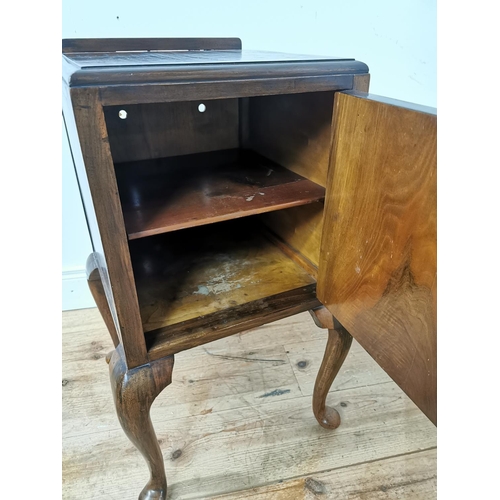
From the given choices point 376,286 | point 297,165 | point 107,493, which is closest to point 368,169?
point 376,286

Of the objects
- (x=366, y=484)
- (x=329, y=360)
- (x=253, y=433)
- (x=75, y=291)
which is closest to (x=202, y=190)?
(x=329, y=360)

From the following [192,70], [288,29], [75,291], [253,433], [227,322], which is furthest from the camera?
[75,291]

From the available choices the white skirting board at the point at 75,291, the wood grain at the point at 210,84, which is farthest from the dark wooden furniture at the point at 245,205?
the white skirting board at the point at 75,291

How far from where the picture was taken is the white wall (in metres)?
0.99

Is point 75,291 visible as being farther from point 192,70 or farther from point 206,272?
point 192,70

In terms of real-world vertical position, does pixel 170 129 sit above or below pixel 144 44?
A: below

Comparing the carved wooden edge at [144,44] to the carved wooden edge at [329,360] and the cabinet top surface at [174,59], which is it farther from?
the carved wooden edge at [329,360]

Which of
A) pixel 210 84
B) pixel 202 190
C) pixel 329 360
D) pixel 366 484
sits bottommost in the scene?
pixel 366 484

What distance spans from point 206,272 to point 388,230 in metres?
0.43

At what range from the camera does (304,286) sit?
776 millimetres

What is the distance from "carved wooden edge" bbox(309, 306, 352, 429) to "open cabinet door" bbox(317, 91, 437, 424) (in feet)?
0.51

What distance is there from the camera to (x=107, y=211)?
1.66 feet

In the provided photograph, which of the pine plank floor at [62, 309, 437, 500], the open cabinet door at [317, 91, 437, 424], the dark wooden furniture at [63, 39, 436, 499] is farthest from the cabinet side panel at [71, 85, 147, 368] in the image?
the pine plank floor at [62, 309, 437, 500]

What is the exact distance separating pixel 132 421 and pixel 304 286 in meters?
0.39
